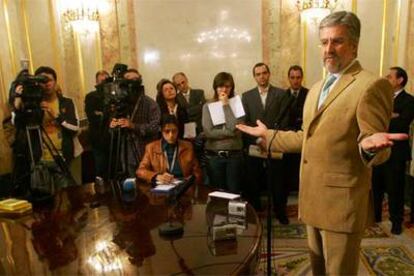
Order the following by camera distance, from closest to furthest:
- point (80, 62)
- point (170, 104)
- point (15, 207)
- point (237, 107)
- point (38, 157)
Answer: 1. point (15, 207)
2. point (38, 157)
3. point (237, 107)
4. point (170, 104)
5. point (80, 62)

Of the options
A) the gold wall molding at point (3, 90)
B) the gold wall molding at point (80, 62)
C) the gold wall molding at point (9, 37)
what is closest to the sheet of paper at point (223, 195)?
the gold wall molding at point (3, 90)

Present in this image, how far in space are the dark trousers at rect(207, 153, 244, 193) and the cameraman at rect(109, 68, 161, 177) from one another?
57 cm

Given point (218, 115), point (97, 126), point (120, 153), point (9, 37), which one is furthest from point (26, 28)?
point (218, 115)

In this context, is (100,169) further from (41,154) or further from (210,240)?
(210,240)

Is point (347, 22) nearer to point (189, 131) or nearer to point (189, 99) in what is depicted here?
point (189, 131)

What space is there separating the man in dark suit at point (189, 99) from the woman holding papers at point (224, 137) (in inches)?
25.0

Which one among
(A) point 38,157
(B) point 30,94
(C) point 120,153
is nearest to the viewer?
(B) point 30,94

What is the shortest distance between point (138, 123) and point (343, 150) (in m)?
2.01

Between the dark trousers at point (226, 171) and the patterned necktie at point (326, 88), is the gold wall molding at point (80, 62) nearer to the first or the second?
the dark trousers at point (226, 171)

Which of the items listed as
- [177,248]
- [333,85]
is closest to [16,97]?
[177,248]

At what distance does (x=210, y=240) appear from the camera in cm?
138

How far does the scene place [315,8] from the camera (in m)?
4.20

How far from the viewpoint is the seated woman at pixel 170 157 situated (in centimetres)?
251

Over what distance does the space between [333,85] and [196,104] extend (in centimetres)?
266
